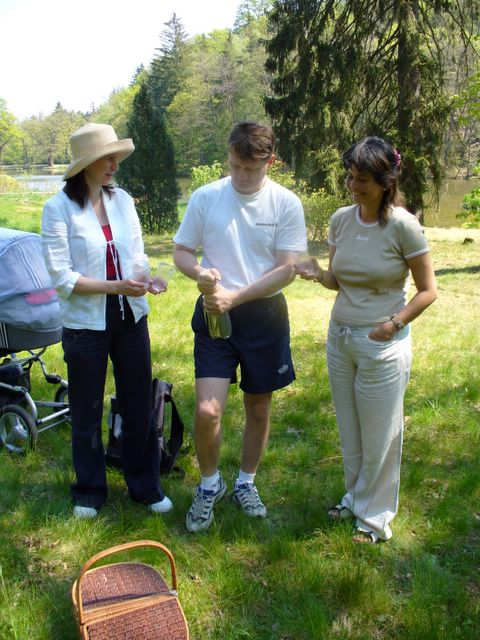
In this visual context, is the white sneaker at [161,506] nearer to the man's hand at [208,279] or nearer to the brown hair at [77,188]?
the man's hand at [208,279]

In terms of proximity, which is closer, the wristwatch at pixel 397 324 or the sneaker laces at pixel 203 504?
the wristwatch at pixel 397 324

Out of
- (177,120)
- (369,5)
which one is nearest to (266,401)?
(369,5)

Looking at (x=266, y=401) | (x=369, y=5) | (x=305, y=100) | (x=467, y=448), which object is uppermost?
(x=369, y=5)

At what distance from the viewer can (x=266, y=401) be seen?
3.06m

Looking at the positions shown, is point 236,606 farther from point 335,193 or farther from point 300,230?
point 335,193

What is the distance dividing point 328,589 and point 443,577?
0.52 m

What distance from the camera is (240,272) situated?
111 inches

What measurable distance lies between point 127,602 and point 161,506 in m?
0.83

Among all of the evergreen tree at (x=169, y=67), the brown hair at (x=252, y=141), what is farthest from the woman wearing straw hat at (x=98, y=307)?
the evergreen tree at (x=169, y=67)

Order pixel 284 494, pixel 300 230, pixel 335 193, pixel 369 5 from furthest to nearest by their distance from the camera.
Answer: pixel 335 193
pixel 369 5
pixel 284 494
pixel 300 230

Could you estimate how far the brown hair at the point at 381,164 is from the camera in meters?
2.48

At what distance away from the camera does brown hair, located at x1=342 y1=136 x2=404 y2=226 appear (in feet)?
8.15

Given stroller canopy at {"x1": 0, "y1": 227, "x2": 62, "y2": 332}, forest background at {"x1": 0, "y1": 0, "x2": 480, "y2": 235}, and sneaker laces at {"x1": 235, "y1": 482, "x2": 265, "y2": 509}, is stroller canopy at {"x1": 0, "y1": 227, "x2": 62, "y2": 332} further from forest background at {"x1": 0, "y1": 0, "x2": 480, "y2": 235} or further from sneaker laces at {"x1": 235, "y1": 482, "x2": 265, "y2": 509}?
forest background at {"x1": 0, "y1": 0, "x2": 480, "y2": 235}

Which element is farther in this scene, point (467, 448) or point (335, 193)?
point (335, 193)
